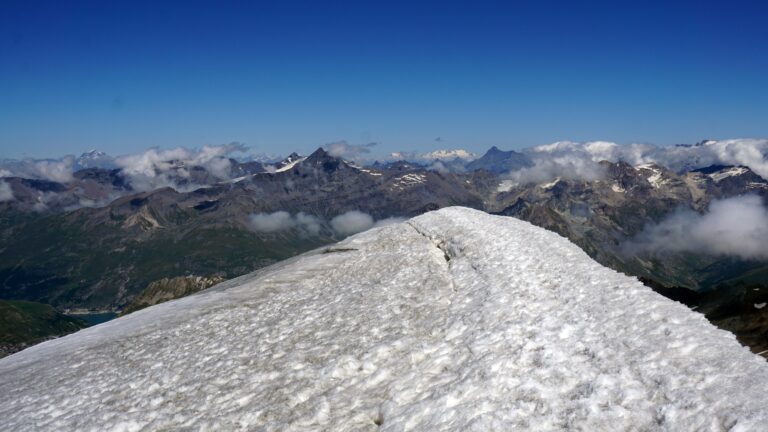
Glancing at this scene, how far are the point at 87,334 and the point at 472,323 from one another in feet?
74.0

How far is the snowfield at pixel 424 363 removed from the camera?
10555 mm

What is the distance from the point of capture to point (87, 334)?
1095 inches

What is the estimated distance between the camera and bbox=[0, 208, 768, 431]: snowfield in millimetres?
10555

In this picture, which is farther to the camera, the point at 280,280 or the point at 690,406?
the point at 280,280

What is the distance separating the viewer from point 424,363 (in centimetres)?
1437

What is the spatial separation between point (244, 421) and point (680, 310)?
41.4 feet

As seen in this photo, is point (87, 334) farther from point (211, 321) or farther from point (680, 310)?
point (680, 310)

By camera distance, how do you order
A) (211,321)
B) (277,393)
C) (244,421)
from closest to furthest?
(244,421) → (277,393) → (211,321)

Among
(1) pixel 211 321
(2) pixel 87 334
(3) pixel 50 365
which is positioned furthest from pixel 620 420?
(2) pixel 87 334

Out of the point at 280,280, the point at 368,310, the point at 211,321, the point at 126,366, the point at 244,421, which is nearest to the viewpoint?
the point at 244,421

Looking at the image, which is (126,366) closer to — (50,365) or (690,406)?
(50,365)

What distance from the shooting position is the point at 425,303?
66.4 ft

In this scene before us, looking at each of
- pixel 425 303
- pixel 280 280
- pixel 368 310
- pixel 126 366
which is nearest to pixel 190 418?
pixel 126 366

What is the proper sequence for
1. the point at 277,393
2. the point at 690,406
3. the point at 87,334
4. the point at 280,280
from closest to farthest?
1. the point at 690,406
2. the point at 277,393
3. the point at 87,334
4. the point at 280,280
